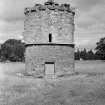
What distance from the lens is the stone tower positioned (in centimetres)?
2208

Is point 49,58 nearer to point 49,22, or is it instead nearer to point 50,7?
point 49,22

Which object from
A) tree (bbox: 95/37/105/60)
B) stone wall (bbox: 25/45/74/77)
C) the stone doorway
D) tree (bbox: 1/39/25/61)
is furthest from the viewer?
tree (bbox: 1/39/25/61)

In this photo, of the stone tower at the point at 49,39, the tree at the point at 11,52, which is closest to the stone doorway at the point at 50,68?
the stone tower at the point at 49,39

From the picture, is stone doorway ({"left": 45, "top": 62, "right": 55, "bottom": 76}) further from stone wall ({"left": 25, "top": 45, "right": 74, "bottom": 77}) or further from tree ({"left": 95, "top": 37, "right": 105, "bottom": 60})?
tree ({"left": 95, "top": 37, "right": 105, "bottom": 60})

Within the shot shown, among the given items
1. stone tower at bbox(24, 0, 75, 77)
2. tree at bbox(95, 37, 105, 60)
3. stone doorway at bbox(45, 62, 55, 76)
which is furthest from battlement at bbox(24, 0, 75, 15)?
tree at bbox(95, 37, 105, 60)

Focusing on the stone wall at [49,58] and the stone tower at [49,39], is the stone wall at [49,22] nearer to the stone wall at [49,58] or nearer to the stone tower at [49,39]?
the stone tower at [49,39]

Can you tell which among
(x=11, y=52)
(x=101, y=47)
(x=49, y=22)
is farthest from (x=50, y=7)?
(x=11, y=52)

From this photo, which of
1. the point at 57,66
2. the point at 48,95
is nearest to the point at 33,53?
the point at 57,66

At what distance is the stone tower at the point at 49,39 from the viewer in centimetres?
2208

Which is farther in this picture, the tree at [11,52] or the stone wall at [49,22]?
the tree at [11,52]

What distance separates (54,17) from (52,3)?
1742 millimetres

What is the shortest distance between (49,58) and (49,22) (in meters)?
3.95

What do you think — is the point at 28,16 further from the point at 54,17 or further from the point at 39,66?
the point at 39,66

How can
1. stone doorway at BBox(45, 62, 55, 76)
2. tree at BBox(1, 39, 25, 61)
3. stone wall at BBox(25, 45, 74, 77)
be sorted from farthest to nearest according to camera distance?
tree at BBox(1, 39, 25, 61)
stone doorway at BBox(45, 62, 55, 76)
stone wall at BBox(25, 45, 74, 77)
